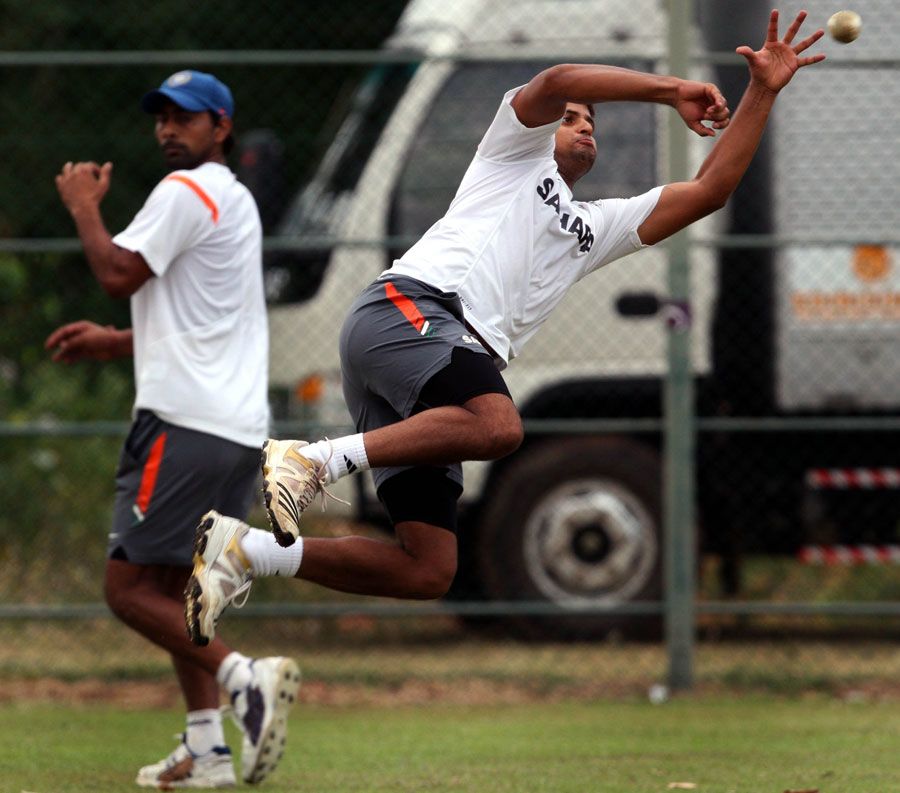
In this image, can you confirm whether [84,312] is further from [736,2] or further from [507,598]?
[736,2]

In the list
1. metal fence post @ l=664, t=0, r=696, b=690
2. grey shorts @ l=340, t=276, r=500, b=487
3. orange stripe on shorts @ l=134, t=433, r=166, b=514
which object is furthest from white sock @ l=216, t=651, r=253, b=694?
metal fence post @ l=664, t=0, r=696, b=690

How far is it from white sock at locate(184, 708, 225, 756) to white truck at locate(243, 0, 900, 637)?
2950mm

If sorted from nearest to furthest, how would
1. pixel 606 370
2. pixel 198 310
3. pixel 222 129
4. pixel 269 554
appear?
1. pixel 269 554
2. pixel 198 310
3. pixel 222 129
4. pixel 606 370

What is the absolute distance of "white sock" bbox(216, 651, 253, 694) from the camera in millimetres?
5562

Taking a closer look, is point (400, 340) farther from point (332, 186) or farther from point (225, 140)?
point (332, 186)

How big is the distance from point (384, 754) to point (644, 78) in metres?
3.00

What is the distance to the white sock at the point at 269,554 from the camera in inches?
193

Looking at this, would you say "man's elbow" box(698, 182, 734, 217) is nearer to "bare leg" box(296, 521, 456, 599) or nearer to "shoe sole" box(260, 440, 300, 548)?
"bare leg" box(296, 521, 456, 599)

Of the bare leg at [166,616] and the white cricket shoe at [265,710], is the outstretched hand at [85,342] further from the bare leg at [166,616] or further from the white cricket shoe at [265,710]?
the white cricket shoe at [265,710]

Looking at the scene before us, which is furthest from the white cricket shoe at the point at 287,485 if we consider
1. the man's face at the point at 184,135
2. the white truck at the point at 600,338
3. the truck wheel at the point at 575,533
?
the truck wheel at the point at 575,533

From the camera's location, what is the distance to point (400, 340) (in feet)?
15.9

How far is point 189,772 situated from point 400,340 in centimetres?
180

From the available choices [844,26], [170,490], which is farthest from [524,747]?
[844,26]

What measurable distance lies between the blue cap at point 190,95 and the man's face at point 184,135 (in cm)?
3
